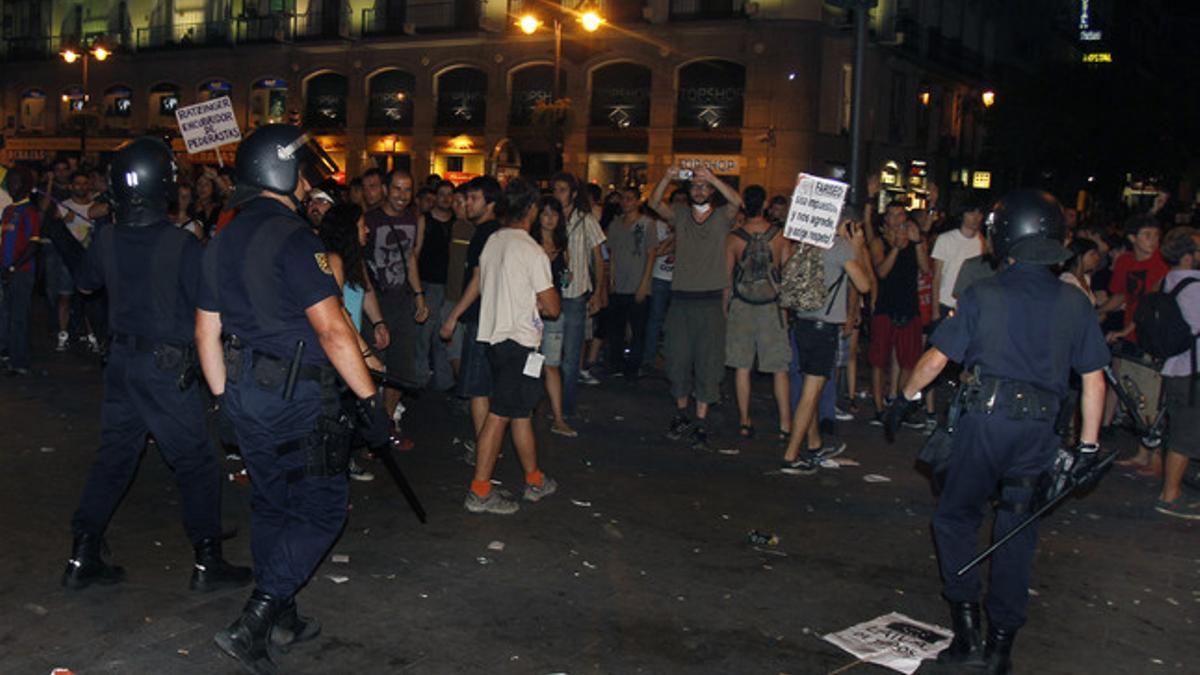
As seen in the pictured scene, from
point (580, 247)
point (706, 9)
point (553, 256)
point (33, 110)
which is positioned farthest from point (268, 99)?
point (553, 256)

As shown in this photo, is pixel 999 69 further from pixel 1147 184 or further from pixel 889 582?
pixel 889 582

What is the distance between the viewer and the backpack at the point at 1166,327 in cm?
749

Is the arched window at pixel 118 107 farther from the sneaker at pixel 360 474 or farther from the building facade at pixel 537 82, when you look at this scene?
the sneaker at pixel 360 474

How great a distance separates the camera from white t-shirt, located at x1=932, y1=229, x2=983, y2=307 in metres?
10.3

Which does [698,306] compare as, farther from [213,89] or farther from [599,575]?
[213,89]

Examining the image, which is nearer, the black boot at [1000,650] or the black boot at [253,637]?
the black boot at [253,637]

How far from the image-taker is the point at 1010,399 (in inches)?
184

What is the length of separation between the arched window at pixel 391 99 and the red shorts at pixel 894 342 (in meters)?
29.2

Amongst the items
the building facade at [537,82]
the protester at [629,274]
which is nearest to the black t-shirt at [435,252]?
the protester at [629,274]

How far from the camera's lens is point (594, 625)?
511cm

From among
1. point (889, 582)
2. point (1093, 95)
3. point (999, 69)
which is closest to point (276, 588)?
point (889, 582)

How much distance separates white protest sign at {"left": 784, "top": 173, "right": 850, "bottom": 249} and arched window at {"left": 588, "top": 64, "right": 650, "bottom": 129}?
25.8 metres

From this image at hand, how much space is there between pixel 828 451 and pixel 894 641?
11.6 feet

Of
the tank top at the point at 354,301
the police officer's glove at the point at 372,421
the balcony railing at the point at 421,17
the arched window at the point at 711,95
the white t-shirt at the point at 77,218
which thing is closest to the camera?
the police officer's glove at the point at 372,421
